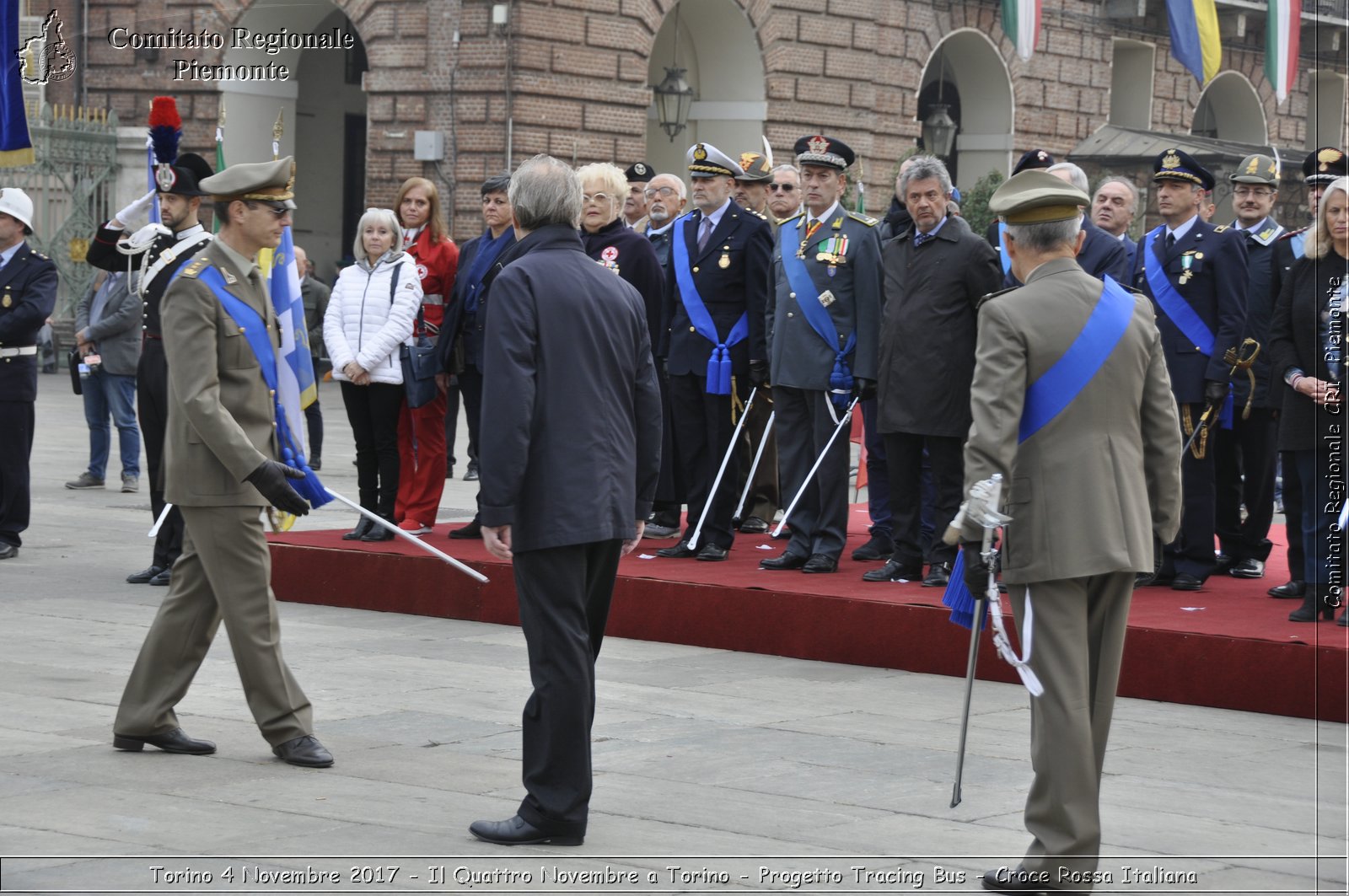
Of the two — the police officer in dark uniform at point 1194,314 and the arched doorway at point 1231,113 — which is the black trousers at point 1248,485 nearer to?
the police officer in dark uniform at point 1194,314

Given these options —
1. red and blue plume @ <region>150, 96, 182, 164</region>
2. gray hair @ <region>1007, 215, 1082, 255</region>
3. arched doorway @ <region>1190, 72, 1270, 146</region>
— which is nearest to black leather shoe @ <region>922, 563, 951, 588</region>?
gray hair @ <region>1007, 215, 1082, 255</region>

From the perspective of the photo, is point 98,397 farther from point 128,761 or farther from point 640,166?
point 128,761

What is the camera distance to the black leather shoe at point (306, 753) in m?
6.14

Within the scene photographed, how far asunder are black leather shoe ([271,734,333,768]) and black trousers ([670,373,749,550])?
12.7 feet

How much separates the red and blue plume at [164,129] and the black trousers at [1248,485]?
5.26 meters

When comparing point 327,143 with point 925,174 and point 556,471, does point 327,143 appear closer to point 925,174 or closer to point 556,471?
point 925,174

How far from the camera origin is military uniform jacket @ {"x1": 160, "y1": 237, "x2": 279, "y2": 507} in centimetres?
604

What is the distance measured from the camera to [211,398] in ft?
19.9

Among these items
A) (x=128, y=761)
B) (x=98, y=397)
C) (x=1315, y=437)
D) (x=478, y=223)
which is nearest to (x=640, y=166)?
(x=98, y=397)

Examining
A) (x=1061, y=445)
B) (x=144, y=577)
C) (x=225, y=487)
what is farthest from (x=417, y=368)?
(x=1061, y=445)

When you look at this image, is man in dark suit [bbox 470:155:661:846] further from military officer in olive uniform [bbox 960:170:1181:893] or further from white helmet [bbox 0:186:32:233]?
white helmet [bbox 0:186:32:233]

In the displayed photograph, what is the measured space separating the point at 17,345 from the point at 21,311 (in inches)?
7.8

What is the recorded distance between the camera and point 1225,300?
9.21 metres

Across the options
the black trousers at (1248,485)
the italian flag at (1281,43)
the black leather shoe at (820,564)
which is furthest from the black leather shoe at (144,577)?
the italian flag at (1281,43)
